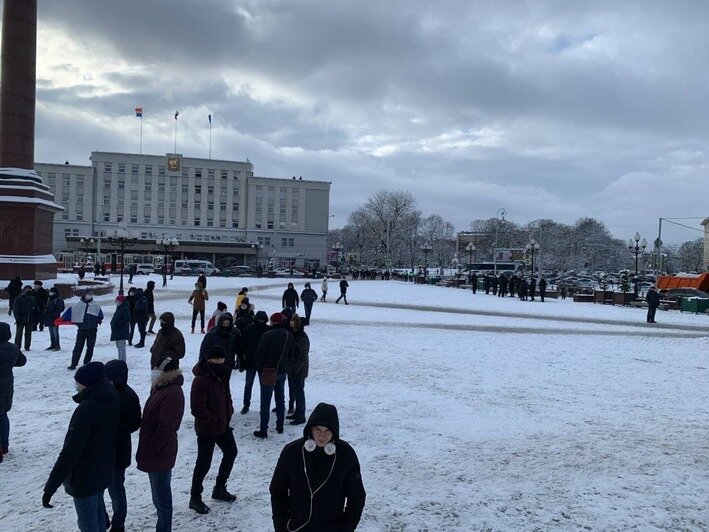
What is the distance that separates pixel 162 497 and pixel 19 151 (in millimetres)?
25623

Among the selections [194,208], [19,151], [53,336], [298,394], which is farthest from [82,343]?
[194,208]

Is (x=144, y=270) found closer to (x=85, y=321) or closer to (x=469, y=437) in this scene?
(x=85, y=321)

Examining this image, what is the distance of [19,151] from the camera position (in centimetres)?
2480

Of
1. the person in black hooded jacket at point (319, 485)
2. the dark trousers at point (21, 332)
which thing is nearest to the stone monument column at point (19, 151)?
the dark trousers at point (21, 332)

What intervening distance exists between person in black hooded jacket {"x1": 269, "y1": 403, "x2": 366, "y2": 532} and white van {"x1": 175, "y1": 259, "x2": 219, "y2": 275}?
205ft

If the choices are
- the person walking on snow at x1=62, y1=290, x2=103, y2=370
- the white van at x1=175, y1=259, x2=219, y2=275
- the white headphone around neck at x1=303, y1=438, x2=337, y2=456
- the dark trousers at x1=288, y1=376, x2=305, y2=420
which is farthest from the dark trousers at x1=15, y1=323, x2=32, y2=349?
the white van at x1=175, y1=259, x2=219, y2=275

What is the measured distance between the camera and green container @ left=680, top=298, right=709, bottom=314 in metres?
30.3

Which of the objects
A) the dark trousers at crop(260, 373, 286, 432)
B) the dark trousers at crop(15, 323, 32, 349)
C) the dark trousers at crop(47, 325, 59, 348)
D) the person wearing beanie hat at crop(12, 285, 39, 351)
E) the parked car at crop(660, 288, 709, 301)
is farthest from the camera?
the parked car at crop(660, 288, 709, 301)

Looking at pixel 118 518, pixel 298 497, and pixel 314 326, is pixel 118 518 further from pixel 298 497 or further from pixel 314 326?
pixel 314 326

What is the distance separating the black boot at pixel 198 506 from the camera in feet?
17.1

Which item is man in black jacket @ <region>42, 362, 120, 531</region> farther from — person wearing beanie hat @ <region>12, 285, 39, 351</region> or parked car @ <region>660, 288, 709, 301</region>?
parked car @ <region>660, 288, 709, 301</region>

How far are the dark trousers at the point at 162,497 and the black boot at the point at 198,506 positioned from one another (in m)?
0.54

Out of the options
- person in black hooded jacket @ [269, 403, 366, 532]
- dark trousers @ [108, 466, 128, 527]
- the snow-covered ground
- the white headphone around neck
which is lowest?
the snow-covered ground

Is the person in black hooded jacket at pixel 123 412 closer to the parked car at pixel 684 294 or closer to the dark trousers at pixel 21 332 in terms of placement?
the dark trousers at pixel 21 332
